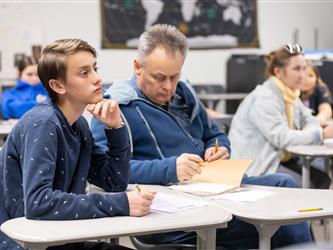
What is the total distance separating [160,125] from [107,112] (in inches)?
18.9

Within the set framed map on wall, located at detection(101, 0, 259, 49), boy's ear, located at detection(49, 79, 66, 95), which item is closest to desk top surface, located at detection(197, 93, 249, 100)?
framed map on wall, located at detection(101, 0, 259, 49)

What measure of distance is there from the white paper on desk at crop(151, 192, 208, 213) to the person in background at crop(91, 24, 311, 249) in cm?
24

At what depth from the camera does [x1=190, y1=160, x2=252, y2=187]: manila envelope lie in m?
2.23

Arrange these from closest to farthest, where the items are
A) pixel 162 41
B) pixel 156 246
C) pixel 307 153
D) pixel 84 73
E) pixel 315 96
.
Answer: pixel 84 73 < pixel 156 246 < pixel 162 41 < pixel 307 153 < pixel 315 96

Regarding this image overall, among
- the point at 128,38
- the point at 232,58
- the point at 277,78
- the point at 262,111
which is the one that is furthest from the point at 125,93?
the point at 232,58

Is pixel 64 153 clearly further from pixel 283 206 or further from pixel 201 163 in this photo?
pixel 283 206

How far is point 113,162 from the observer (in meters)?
2.10

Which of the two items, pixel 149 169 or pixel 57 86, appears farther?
pixel 149 169

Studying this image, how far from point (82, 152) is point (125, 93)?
52 centimetres

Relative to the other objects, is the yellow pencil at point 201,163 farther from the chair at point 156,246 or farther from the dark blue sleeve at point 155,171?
the chair at point 156,246

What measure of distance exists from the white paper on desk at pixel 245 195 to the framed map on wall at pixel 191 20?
4659 millimetres

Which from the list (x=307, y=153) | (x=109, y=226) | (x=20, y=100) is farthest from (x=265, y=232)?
(x=20, y=100)

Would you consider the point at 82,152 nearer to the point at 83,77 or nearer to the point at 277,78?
the point at 83,77

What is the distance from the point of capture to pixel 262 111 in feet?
11.8
